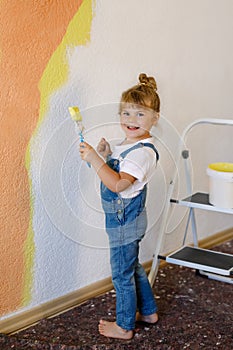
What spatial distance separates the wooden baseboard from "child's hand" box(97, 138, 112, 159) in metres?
0.58

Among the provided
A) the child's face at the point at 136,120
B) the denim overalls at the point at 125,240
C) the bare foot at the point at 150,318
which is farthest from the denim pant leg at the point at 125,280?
the child's face at the point at 136,120

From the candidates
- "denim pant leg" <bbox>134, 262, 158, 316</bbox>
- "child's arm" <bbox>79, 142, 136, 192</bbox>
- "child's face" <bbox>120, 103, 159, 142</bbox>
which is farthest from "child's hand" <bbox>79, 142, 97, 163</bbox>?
"denim pant leg" <bbox>134, 262, 158, 316</bbox>

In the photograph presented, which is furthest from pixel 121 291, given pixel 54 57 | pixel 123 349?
pixel 54 57

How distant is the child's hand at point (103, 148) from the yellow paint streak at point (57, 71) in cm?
21

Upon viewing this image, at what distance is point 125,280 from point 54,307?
13.1 inches

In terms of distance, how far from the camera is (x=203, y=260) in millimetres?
2086

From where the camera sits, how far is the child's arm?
1.66 m

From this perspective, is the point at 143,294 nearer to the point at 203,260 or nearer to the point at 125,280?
the point at 125,280

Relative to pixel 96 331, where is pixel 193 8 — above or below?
above

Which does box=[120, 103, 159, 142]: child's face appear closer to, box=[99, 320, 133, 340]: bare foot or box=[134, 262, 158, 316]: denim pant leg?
box=[134, 262, 158, 316]: denim pant leg

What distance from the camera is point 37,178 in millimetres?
1858

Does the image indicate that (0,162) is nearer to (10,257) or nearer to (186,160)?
(10,257)

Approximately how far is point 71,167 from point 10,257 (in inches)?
13.6

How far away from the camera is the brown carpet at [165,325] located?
181 cm
